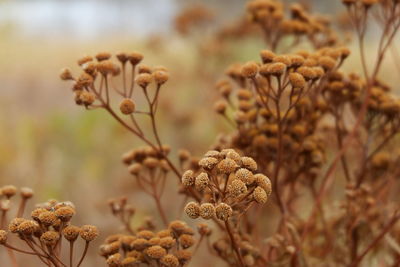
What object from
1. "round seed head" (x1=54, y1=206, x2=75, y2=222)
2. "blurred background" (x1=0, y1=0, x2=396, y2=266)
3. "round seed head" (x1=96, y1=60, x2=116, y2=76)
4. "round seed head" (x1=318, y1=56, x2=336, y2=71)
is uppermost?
"blurred background" (x1=0, y1=0, x2=396, y2=266)

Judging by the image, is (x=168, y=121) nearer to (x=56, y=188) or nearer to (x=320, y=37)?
(x=56, y=188)

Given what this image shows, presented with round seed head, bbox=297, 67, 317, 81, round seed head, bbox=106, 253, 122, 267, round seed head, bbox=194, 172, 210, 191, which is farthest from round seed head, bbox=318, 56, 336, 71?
round seed head, bbox=106, 253, 122, 267

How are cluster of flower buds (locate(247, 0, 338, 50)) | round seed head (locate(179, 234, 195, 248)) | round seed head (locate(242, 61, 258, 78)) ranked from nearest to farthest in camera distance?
round seed head (locate(179, 234, 195, 248)) < round seed head (locate(242, 61, 258, 78)) < cluster of flower buds (locate(247, 0, 338, 50))

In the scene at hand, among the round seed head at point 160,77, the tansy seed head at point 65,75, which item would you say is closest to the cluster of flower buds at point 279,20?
the round seed head at point 160,77

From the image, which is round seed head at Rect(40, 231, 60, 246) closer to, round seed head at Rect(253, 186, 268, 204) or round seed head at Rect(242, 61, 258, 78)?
round seed head at Rect(253, 186, 268, 204)

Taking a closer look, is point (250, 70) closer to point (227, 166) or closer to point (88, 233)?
point (227, 166)

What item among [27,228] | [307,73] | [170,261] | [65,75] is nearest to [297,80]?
[307,73]

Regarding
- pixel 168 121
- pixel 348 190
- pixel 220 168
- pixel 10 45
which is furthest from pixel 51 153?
pixel 10 45
